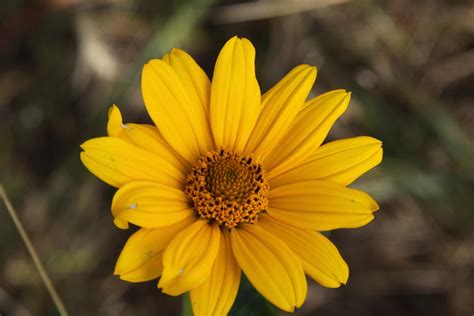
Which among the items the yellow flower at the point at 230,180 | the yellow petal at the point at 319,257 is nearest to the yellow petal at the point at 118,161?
the yellow flower at the point at 230,180

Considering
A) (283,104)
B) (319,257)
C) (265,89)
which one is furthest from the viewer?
(265,89)

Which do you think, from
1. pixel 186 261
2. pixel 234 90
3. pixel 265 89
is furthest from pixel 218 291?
pixel 265 89

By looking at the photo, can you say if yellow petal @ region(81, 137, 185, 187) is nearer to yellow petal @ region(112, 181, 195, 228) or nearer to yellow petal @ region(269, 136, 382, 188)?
yellow petal @ region(112, 181, 195, 228)

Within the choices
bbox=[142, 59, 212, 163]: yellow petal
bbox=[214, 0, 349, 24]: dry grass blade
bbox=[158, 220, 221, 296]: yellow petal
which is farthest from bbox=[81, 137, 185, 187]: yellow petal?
bbox=[214, 0, 349, 24]: dry grass blade

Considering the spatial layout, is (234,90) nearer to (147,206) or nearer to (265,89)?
(147,206)

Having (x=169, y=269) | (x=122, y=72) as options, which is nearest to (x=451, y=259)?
(x=122, y=72)

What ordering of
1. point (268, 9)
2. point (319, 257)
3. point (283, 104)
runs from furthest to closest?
point (268, 9) < point (283, 104) < point (319, 257)
